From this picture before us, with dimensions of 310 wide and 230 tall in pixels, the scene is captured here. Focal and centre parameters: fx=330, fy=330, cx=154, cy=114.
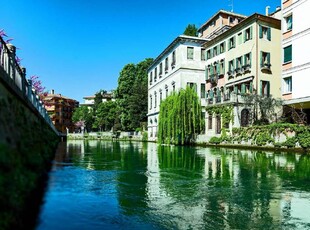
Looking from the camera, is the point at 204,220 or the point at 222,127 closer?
the point at 204,220

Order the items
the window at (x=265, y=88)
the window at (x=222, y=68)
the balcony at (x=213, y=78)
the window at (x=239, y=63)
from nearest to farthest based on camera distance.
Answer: the window at (x=265, y=88)
the window at (x=239, y=63)
the window at (x=222, y=68)
the balcony at (x=213, y=78)

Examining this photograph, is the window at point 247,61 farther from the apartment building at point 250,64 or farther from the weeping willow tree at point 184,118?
the weeping willow tree at point 184,118

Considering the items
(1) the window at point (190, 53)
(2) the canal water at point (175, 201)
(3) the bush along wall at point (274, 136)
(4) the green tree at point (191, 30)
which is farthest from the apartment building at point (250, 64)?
(4) the green tree at point (191, 30)

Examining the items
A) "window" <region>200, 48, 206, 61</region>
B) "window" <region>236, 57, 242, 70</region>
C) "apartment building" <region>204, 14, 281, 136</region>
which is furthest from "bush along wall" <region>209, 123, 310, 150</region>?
"window" <region>200, 48, 206, 61</region>

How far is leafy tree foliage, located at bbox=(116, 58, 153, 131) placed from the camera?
213 ft

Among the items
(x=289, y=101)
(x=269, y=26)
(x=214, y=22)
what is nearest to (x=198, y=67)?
(x=214, y=22)

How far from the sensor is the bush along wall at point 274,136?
23614 mm

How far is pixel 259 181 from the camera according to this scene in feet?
35.6

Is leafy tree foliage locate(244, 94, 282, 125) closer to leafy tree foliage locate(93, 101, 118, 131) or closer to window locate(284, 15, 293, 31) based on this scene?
window locate(284, 15, 293, 31)

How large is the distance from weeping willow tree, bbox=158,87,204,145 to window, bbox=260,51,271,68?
7744mm

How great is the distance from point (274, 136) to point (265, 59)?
9986 millimetres

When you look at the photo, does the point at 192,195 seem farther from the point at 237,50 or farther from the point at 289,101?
the point at 237,50

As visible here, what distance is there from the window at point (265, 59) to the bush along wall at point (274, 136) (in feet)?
23.2

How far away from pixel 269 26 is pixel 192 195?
93.6 ft
